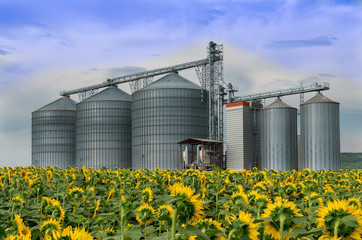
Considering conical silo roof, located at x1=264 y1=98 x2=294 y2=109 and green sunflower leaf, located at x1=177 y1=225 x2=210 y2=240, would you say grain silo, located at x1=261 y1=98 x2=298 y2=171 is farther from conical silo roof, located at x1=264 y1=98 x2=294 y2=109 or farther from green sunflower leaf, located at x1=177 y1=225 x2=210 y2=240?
green sunflower leaf, located at x1=177 y1=225 x2=210 y2=240

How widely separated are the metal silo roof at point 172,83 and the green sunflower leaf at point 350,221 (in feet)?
186

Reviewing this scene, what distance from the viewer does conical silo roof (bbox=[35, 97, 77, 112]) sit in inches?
3000

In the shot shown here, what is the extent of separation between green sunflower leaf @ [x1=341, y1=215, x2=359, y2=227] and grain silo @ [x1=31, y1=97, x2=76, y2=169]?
7475 cm

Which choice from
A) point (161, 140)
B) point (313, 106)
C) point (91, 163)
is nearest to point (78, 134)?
point (91, 163)

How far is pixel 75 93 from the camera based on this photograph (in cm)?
8044

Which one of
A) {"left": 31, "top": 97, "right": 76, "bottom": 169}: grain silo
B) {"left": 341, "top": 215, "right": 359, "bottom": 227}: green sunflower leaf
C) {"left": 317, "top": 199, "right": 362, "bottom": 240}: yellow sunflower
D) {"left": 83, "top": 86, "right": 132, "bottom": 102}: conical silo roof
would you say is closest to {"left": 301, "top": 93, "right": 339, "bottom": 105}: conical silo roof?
{"left": 83, "top": 86, "right": 132, "bottom": 102}: conical silo roof

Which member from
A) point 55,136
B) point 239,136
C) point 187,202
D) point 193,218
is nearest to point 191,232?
point 187,202

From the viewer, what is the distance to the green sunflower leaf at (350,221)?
2771 mm

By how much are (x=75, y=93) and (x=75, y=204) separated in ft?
251

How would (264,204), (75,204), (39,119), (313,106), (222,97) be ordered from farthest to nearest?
(39,119) < (222,97) < (313,106) < (75,204) < (264,204)

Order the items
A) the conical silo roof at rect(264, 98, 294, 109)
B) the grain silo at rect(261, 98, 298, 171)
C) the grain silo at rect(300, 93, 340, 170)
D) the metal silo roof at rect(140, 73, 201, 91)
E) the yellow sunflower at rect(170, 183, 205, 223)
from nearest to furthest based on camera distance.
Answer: the yellow sunflower at rect(170, 183, 205, 223) < the grain silo at rect(300, 93, 340, 170) < the grain silo at rect(261, 98, 298, 171) < the conical silo roof at rect(264, 98, 294, 109) < the metal silo roof at rect(140, 73, 201, 91)

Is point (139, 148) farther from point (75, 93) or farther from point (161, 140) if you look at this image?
point (75, 93)

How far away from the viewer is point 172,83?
198 feet

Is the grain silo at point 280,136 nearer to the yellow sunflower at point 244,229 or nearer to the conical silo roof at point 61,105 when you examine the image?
the conical silo roof at point 61,105
